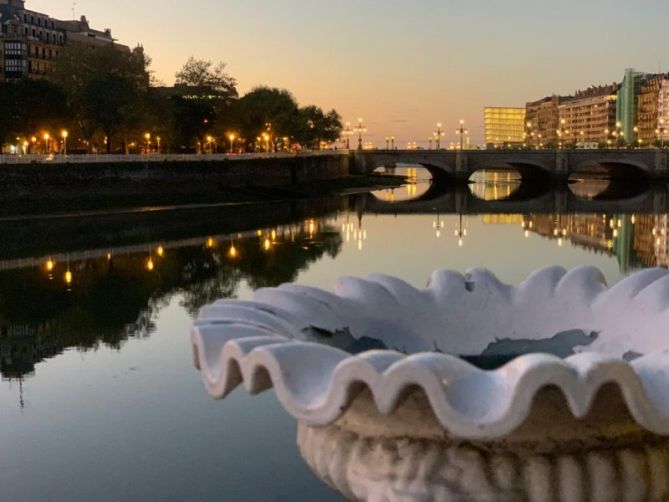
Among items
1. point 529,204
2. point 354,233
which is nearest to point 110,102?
point 354,233

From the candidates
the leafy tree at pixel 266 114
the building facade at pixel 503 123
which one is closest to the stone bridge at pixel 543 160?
the leafy tree at pixel 266 114

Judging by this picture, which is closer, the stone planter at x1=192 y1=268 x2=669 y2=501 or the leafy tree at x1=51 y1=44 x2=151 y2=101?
the stone planter at x1=192 y1=268 x2=669 y2=501

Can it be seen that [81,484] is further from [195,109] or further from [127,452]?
[195,109]

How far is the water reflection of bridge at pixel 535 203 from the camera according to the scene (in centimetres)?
4141

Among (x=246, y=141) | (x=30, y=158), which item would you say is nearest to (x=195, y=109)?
(x=246, y=141)

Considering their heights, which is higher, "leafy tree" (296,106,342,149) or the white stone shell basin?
"leafy tree" (296,106,342,149)

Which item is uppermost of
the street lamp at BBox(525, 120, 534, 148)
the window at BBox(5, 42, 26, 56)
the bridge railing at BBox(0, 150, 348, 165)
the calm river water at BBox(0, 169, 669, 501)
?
the window at BBox(5, 42, 26, 56)

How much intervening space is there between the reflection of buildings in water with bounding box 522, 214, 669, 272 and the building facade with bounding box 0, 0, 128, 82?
44562 mm

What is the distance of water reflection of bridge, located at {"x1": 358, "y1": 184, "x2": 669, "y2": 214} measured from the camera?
41406 mm

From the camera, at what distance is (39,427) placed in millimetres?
9977

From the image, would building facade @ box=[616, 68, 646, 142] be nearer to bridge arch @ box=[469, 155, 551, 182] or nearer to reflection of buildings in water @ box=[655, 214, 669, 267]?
bridge arch @ box=[469, 155, 551, 182]

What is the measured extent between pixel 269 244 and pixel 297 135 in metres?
38.5

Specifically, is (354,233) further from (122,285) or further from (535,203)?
(535,203)

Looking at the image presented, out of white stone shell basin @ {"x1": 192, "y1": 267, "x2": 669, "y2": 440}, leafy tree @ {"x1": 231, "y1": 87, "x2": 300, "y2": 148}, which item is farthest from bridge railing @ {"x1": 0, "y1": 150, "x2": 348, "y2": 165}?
white stone shell basin @ {"x1": 192, "y1": 267, "x2": 669, "y2": 440}
